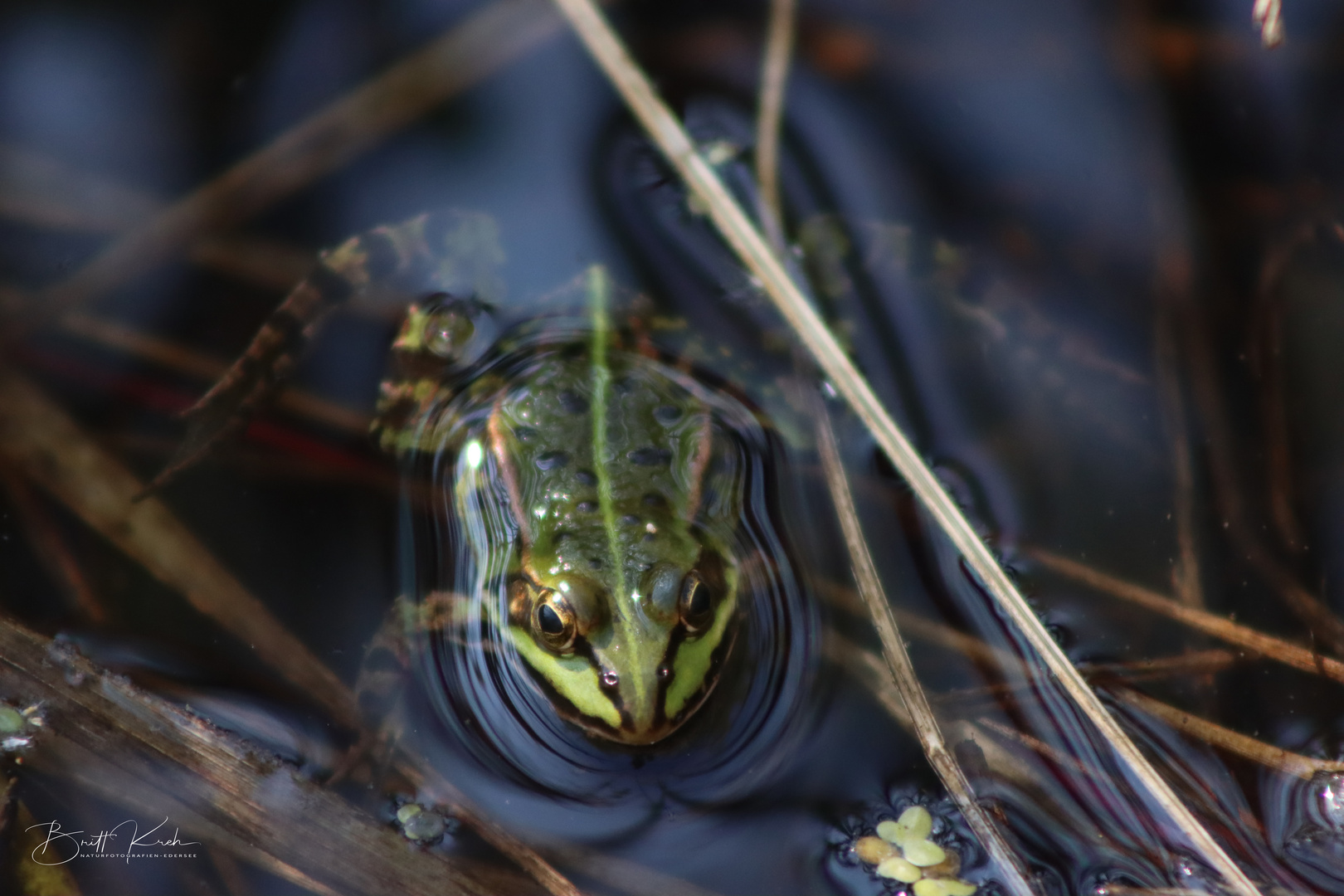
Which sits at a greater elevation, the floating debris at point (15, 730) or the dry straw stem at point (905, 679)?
the dry straw stem at point (905, 679)

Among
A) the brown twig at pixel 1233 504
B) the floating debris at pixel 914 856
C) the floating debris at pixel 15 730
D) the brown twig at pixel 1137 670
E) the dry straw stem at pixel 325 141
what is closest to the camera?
the floating debris at pixel 914 856

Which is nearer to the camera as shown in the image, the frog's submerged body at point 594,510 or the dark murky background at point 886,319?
the frog's submerged body at point 594,510

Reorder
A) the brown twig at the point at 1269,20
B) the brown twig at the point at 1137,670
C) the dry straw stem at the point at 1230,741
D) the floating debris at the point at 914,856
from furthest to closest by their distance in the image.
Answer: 1. the brown twig at the point at 1269,20
2. the brown twig at the point at 1137,670
3. the dry straw stem at the point at 1230,741
4. the floating debris at the point at 914,856

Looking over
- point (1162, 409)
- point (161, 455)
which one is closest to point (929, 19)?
point (1162, 409)

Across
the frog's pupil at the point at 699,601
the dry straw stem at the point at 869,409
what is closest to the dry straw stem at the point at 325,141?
the dry straw stem at the point at 869,409

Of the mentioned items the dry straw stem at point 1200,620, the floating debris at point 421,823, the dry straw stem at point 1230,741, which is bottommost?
the floating debris at point 421,823

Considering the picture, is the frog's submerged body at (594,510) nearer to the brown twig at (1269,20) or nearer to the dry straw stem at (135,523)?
the dry straw stem at (135,523)

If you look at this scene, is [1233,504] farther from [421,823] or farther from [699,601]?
[421,823]

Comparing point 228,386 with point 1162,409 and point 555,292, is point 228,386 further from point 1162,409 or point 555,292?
point 1162,409
